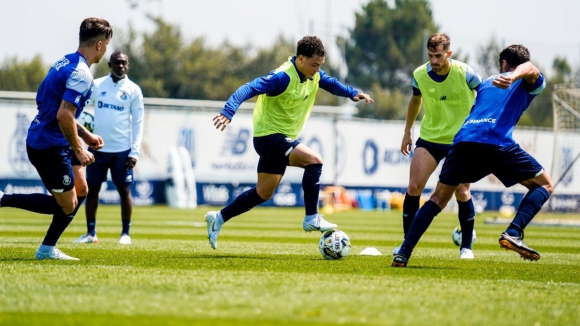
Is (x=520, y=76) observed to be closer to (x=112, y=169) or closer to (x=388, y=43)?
(x=112, y=169)

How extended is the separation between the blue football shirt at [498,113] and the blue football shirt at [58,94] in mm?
3326

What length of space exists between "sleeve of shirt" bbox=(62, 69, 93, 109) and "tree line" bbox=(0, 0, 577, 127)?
5025cm

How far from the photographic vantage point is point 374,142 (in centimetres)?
3312

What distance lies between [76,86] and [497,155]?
369 centimetres

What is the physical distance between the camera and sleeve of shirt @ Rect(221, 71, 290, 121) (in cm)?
862

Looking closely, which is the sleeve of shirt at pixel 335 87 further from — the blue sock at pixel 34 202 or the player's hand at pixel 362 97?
the blue sock at pixel 34 202

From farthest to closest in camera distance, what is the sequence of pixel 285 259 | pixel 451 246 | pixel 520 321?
pixel 451 246 < pixel 285 259 < pixel 520 321

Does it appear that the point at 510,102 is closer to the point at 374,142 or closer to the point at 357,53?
the point at 374,142

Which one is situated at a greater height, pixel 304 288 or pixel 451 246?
pixel 304 288

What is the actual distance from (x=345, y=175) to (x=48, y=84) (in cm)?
2506

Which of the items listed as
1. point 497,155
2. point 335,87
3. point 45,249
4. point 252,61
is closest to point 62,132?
point 45,249

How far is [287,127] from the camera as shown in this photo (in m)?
9.48

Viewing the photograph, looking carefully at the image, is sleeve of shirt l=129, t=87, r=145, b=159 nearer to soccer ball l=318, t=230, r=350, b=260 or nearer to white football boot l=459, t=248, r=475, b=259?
soccer ball l=318, t=230, r=350, b=260

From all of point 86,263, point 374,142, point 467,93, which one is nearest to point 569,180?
point 374,142
